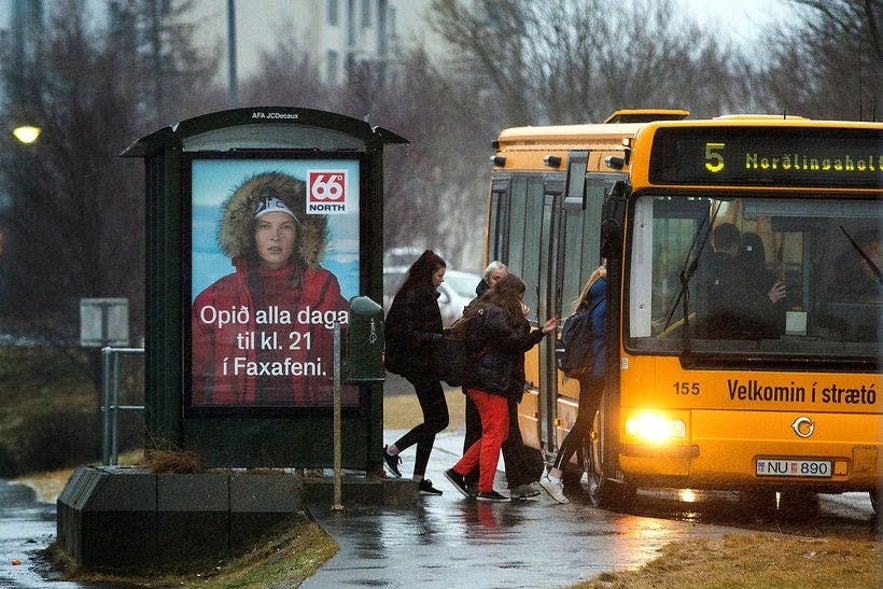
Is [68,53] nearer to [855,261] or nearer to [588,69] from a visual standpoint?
[588,69]

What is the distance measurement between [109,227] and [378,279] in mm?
19741

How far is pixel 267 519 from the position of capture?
13.4m

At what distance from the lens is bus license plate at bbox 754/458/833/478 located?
13500mm

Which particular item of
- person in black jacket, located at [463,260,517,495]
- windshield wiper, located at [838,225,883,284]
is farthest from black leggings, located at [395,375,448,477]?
windshield wiper, located at [838,225,883,284]

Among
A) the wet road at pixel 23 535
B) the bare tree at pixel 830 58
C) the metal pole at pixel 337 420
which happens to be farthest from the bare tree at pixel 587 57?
the metal pole at pixel 337 420

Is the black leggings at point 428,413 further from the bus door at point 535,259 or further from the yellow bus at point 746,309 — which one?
the bus door at point 535,259

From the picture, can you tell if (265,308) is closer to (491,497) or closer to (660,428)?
(491,497)

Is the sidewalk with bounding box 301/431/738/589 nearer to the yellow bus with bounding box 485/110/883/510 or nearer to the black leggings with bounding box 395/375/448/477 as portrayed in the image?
the black leggings with bounding box 395/375/448/477

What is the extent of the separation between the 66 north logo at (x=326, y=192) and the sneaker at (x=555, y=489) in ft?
8.60

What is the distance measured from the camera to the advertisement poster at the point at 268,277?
14.1 m

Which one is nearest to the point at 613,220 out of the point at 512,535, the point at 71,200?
the point at 512,535

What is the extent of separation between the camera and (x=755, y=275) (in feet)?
44.6

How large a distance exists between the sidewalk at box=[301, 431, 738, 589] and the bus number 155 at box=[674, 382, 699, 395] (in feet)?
2.83

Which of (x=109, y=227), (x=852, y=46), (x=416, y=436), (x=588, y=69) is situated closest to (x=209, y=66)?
(x=588, y=69)
